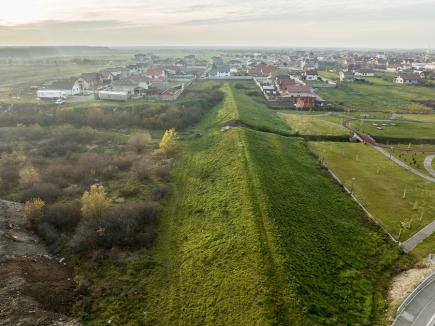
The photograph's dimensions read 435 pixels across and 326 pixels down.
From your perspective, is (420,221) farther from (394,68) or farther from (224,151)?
(394,68)

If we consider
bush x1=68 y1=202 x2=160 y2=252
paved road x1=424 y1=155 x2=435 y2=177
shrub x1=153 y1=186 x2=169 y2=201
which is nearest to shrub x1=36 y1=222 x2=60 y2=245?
bush x1=68 y1=202 x2=160 y2=252

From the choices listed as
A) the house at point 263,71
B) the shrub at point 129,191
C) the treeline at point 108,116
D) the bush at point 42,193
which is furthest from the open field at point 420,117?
the bush at point 42,193

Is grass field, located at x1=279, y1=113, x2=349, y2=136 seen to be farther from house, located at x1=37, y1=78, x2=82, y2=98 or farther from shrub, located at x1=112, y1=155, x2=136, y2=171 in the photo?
house, located at x1=37, y1=78, x2=82, y2=98

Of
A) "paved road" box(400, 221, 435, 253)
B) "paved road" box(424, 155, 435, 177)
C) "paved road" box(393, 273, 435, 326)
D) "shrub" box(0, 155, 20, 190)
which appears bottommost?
"paved road" box(393, 273, 435, 326)

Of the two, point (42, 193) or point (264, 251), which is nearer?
point (264, 251)

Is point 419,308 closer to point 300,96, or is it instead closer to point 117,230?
point 117,230

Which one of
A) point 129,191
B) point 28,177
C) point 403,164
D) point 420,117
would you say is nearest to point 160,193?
point 129,191
